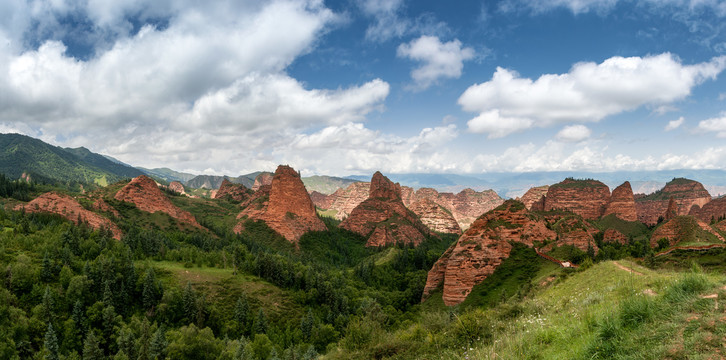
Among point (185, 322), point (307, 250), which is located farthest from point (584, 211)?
point (185, 322)

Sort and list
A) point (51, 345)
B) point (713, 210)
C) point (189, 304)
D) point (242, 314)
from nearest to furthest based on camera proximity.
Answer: point (51, 345), point (189, 304), point (242, 314), point (713, 210)

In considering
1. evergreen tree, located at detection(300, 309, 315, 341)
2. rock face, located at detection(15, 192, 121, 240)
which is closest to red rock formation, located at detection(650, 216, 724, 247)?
evergreen tree, located at detection(300, 309, 315, 341)

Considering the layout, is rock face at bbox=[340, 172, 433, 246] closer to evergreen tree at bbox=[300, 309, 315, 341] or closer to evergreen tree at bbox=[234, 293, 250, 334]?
evergreen tree at bbox=[300, 309, 315, 341]

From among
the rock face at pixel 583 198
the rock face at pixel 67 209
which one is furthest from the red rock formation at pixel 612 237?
the rock face at pixel 67 209

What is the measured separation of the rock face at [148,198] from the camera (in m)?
134

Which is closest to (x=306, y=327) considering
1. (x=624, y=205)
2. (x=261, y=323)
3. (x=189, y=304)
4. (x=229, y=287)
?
(x=261, y=323)

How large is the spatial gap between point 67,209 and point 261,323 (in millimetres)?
81598

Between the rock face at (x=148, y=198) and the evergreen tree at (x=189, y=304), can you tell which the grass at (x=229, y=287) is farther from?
the rock face at (x=148, y=198)

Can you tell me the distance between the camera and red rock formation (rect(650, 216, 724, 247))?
6888 centimetres

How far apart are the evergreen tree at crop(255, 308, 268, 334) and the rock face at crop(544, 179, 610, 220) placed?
14870 centimetres

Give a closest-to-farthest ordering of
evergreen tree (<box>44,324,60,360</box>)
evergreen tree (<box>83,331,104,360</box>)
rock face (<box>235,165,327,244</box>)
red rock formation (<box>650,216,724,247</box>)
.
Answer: evergreen tree (<box>44,324,60,360</box>) → evergreen tree (<box>83,331,104,360</box>) → red rock formation (<box>650,216,724,247</box>) → rock face (<box>235,165,327,244</box>)

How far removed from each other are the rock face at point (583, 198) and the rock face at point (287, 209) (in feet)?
419

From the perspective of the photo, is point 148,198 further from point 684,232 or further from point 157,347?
point 684,232

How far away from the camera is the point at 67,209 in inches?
3824
